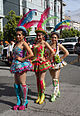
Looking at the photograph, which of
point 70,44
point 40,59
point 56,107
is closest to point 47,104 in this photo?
point 56,107

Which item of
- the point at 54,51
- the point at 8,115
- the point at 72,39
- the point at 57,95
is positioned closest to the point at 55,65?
the point at 54,51

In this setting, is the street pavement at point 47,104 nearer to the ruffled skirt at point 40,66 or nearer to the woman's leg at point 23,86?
the woman's leg at point 23,86

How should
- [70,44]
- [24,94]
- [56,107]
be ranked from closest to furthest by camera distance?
[24,94] < [56,107] < [70,44]

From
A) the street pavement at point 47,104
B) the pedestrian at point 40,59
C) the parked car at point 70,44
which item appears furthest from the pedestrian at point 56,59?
the parked car at point 70,44

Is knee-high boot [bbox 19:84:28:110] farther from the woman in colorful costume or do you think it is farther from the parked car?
the parked car

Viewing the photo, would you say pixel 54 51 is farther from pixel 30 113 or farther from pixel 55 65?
pixel 30 113

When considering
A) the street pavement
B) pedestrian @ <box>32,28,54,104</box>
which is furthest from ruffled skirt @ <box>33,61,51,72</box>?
the street pavement

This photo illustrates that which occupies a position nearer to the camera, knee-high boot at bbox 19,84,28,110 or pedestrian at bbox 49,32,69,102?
knee-high boot at bbox 19,84,28,110

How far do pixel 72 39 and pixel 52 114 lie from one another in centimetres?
2166

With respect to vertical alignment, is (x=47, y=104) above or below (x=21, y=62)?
below

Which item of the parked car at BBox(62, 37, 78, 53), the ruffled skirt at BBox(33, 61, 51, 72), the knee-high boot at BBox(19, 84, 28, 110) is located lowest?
the knee-high boot at BBox(19, 84, 28, 110)

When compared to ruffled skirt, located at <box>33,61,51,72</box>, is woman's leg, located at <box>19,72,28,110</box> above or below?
below

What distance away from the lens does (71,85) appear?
280 inches

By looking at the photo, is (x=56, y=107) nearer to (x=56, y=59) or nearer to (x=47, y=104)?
(x=47, y=104)
